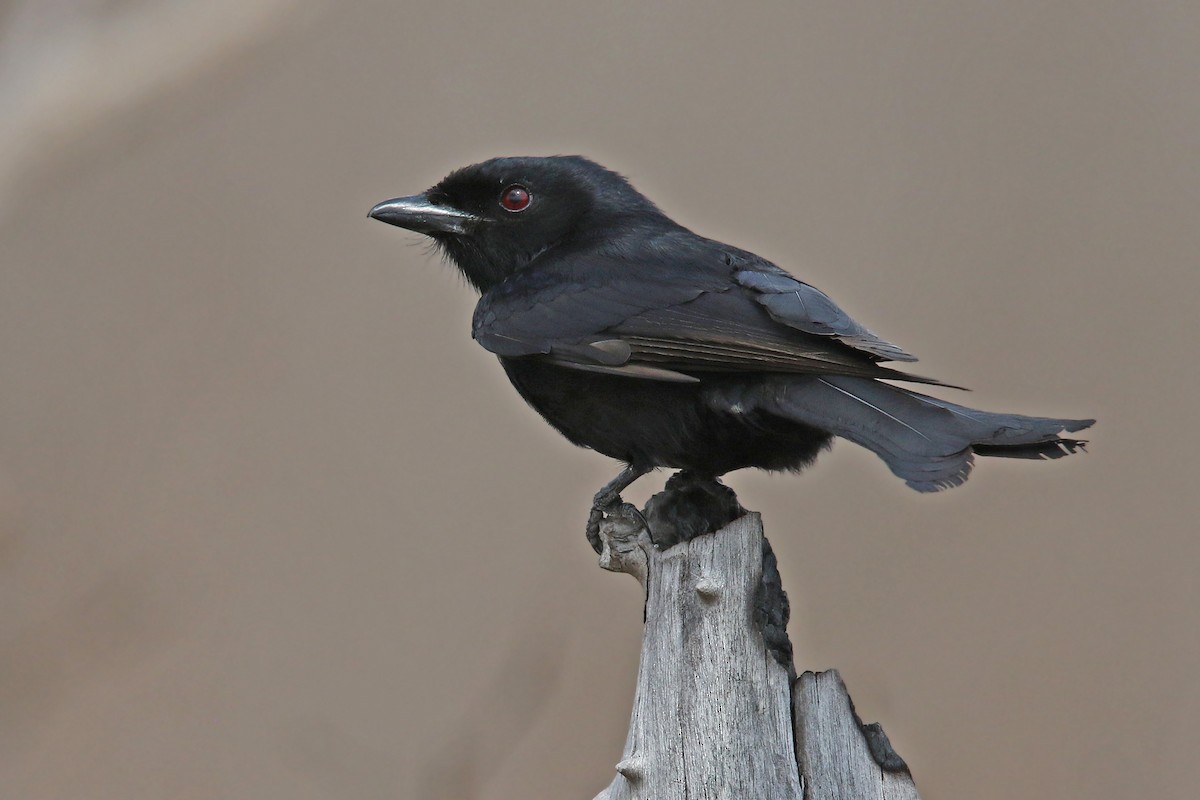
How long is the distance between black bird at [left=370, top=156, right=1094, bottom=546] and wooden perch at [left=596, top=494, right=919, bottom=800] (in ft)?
1.36

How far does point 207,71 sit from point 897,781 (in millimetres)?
2460

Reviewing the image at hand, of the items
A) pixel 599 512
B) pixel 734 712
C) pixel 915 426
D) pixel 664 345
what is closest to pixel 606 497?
pixel 599 512

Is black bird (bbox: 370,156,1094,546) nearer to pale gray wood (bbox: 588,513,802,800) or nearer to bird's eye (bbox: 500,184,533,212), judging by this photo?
bird's eye (bbox: 500,184,533,212)

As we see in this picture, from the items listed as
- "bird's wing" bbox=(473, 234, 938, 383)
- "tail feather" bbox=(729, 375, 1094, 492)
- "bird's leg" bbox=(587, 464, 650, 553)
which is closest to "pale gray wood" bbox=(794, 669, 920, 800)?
"tail feather" bbox=(729, 375, 1094, 492)

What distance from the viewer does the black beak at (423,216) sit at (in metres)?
3.78

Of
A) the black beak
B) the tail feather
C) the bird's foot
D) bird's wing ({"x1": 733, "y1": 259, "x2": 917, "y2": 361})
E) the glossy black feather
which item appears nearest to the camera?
the tail feather

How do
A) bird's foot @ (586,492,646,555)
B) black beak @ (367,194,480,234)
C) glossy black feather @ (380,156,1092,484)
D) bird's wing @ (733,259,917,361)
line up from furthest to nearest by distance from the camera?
black beak @ (367,194,480,234)
bird's foot @ (586,492,646,555)
bird's wing @ (733,259,917,361)
glossy black feather @ (380,156,1092,484)

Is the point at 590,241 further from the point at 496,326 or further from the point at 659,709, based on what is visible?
the point at 659,709

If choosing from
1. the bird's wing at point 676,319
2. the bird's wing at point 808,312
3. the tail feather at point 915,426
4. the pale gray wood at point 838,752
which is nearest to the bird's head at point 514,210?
the bird's wing at point 676,319

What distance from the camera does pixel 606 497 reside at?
3469 millimetres

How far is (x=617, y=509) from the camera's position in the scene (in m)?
3.31

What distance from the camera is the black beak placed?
378 centimetres

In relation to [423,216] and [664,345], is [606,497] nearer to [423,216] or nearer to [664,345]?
[664,345]

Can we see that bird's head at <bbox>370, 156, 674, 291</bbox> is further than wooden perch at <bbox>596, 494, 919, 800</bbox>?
Yes
